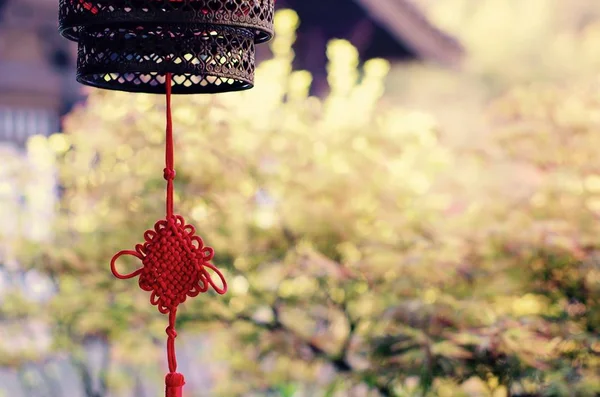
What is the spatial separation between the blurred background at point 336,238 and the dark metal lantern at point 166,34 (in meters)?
1.32

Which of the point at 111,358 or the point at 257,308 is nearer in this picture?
the point at 257,308

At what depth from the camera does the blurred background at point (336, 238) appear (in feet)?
8.38

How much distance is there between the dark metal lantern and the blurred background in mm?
1319

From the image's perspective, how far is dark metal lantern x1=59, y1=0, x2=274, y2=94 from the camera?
1.19 meters

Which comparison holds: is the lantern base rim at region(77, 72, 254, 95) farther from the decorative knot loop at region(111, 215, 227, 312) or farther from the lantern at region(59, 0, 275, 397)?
the decorative knot loop at region(111, 215, 227, 312)

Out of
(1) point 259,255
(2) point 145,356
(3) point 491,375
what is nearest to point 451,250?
(3) point 491,375

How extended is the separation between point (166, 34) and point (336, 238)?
210 cm

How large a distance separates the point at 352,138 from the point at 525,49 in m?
6.23

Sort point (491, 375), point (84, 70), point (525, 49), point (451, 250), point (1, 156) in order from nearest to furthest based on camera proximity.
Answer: point (84, 70), point (491, 375), point (451, 250), point (1, 156), point (525, 49)

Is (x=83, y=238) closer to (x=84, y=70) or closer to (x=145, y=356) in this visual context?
(x=145, y=356)

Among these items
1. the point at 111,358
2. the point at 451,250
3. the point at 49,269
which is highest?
the point at 451,250

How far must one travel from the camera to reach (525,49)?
9234 millimetres

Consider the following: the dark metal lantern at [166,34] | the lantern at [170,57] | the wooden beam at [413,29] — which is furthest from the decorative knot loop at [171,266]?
the wooden beam at [413,29]

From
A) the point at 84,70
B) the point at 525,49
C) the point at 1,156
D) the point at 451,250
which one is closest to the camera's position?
the point at 84,70
